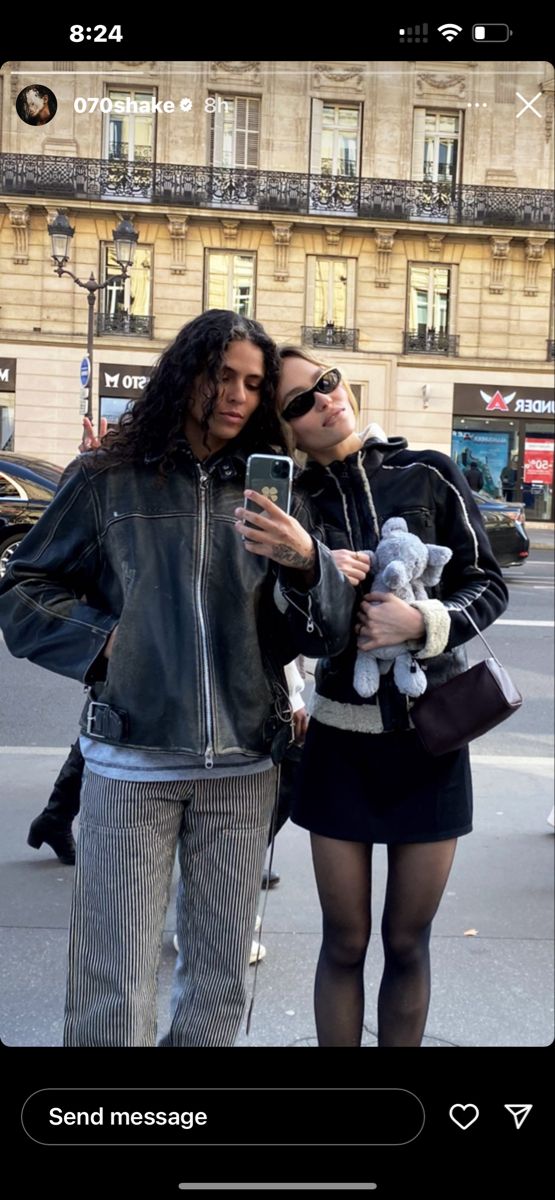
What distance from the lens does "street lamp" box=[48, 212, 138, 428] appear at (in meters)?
1.61

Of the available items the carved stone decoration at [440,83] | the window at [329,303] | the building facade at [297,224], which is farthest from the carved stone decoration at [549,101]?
the window at [329,303]

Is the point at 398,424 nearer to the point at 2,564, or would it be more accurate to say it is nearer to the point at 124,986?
the point at 2,564

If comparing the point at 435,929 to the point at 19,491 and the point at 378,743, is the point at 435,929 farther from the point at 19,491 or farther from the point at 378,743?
the point at 19,491

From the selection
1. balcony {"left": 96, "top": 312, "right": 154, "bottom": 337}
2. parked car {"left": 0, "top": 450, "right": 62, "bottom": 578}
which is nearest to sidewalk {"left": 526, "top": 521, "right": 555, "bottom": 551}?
balcony {"left": 96, "top": 312, "right": 154, "bottom": 337}

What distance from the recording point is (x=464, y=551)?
1916mm

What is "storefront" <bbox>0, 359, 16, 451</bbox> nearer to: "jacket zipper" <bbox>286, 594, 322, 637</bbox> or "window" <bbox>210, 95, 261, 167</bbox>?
"window" <bbox>210, 95, 261, 167</bbox>

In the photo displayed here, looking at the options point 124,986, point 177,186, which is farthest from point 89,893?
point 177,186

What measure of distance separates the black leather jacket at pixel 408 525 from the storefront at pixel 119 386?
0.32 m

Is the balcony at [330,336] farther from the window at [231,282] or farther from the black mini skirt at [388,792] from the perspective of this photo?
the black mini skirt at [388,792]

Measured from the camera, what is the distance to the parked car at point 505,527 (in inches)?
80.8

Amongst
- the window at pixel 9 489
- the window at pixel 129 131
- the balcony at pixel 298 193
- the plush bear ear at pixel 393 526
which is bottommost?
the plush bear ear at pixel 393 526

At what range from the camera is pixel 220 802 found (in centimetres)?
174
